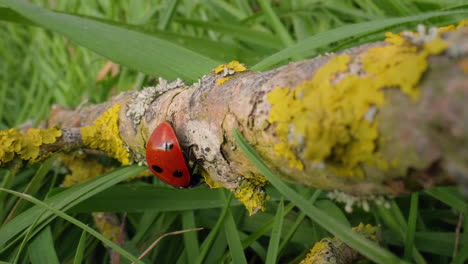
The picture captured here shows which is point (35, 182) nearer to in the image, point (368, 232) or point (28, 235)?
point (28, 235)

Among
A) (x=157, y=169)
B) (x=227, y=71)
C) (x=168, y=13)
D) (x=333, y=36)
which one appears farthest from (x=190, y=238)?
(x=168, y=13)

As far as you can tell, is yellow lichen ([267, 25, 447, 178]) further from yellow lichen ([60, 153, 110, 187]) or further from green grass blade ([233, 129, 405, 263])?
yellow lichen ([60, 153, 110, 187])

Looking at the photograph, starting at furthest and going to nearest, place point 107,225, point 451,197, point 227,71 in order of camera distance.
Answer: point 107,225, point 451,197, point 227,71

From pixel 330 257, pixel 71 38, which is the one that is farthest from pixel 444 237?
pixel 71 38

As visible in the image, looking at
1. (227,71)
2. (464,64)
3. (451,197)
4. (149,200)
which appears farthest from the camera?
(149,200)

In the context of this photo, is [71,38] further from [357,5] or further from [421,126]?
[357,5]

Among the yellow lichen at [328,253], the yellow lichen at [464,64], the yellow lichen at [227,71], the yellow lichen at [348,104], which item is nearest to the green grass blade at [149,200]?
the yellow lichen at [328,253]

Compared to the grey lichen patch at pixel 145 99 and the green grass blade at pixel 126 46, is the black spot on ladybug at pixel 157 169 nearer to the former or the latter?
the grey lichen patch at pixel 145 99
